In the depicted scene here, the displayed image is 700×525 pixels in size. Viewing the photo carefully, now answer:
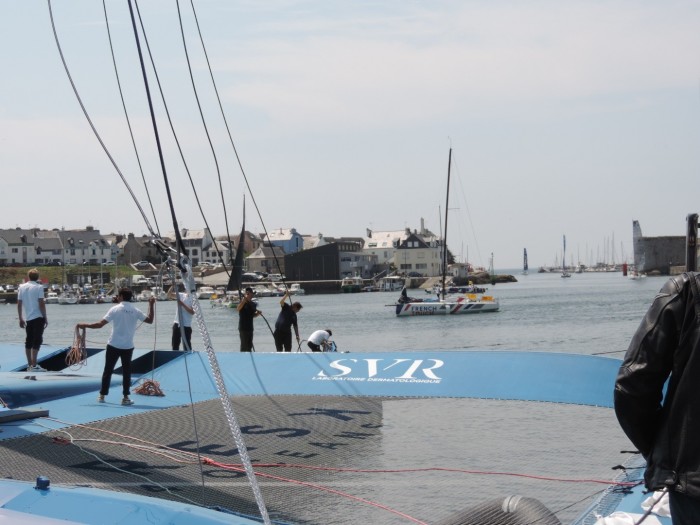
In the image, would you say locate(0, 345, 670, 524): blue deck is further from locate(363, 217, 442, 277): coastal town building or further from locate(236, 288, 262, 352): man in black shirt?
locate(363, 217, 442, 277): coastal town building

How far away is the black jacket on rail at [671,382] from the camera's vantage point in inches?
132

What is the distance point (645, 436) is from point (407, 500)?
5561mm

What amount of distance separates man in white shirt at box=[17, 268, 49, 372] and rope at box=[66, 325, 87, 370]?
52 centimetres

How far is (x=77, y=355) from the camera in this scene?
14.9 m

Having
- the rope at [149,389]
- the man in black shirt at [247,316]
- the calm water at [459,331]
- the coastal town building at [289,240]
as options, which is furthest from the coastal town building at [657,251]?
the rope at [149,389]

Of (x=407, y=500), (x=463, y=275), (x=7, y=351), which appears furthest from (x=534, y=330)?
(x=463, y=275)

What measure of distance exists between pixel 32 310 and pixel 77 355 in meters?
1.00

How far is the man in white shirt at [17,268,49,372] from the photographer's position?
14.5m

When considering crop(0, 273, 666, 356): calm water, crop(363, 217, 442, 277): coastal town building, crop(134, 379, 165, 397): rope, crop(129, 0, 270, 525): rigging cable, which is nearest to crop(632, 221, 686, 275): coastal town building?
crop(363, 217, 442, 277): coastal town building

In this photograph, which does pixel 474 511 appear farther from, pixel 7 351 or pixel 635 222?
pixel 635 222

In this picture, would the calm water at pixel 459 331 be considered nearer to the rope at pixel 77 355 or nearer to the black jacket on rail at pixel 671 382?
the rope at pixel 77 355

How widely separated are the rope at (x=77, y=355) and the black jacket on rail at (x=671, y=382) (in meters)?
12.0

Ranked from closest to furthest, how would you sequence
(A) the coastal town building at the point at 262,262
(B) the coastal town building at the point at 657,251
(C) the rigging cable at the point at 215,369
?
(C) the rigging cable at the point at 215,369 → (A) the coastal town building at the point at 262,262 → (B) the coastal town building at the point at 657,251

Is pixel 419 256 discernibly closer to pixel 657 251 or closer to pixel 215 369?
pixel 657 251
